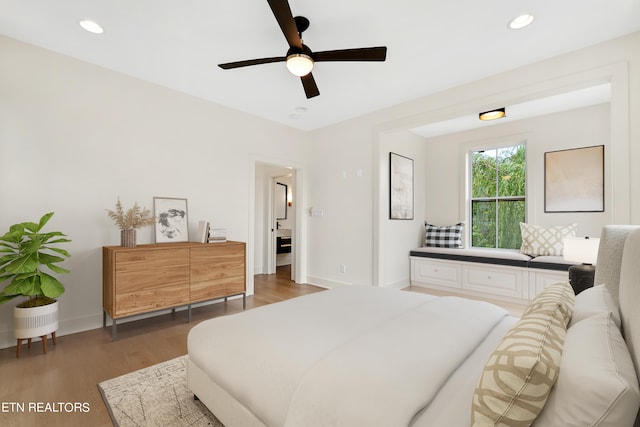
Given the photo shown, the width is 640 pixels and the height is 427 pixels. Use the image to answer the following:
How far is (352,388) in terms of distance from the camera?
0.94 meters

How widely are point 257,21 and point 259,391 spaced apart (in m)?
2.48

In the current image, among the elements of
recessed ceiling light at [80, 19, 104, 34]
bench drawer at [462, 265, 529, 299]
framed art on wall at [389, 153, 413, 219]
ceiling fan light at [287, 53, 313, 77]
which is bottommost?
bench drawer at [462, 265, 529, 299]

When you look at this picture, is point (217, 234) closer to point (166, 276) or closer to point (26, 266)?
point (166, 276)

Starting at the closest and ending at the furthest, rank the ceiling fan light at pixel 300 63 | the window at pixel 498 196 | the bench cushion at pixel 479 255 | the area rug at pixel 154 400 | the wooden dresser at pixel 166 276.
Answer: the area rug at pixel 154 400
the ceiling fan light at pixel 300 63
the wooden dresser at pixel 166 276
the bench cushion at pixel 479 255
the window at pixel 498 196

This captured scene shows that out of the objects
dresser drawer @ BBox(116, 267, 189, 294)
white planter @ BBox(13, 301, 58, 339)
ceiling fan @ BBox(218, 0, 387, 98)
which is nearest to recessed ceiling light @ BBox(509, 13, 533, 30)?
ceiling fan @ BBox(218, 0, 387, 98)

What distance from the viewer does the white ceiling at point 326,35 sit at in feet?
7.01

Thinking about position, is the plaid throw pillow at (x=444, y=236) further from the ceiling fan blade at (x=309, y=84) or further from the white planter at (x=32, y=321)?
the white planter at (x=32, y=321)

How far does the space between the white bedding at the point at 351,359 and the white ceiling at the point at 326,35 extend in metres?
2.10

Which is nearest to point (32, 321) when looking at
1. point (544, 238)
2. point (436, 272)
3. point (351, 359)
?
point (351, 359)

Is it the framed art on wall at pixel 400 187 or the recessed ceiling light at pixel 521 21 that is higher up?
the recessed ceiling light at pixel 521 21

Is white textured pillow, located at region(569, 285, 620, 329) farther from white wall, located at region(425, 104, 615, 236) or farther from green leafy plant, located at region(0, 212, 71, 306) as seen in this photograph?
green leafy plant, located at region(0, 212, 71, 306)

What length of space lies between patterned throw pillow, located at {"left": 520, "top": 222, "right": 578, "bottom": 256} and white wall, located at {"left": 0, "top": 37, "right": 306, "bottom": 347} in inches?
169

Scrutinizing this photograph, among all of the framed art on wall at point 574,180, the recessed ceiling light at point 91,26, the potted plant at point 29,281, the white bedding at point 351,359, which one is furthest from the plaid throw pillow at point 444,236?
the recessed ceiling light at point 91,26

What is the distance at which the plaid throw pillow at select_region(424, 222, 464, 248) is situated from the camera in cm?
483
